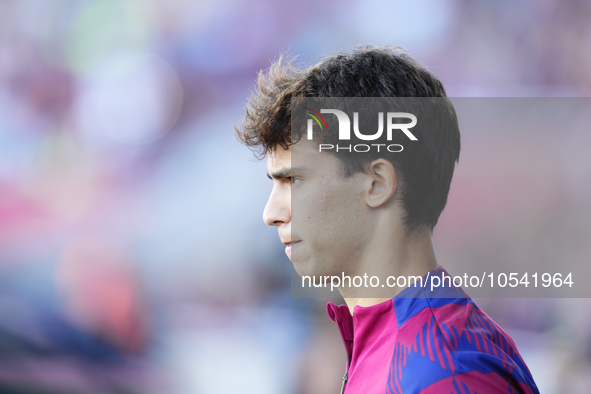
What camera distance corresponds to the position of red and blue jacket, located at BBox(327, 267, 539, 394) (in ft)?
2.73

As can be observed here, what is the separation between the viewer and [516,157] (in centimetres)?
256

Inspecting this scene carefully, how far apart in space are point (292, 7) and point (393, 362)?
2.76m

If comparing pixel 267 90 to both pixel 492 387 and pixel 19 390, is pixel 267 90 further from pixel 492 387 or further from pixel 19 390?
pixel 19 390

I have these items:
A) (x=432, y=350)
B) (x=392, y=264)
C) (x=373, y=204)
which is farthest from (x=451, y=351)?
(x=373, y=204)

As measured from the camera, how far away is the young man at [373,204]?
0.97m

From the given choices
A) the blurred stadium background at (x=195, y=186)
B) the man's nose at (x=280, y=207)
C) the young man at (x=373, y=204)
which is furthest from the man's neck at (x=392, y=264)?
the blurred stadium background at (x=195, y=186)

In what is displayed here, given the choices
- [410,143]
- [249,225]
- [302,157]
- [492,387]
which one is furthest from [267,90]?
[249,225]

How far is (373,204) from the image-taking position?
108 centimetres

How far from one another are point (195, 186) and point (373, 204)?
2201 mm

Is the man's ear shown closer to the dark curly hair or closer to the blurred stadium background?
the dark curly hair

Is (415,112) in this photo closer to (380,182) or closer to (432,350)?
(380,182)
